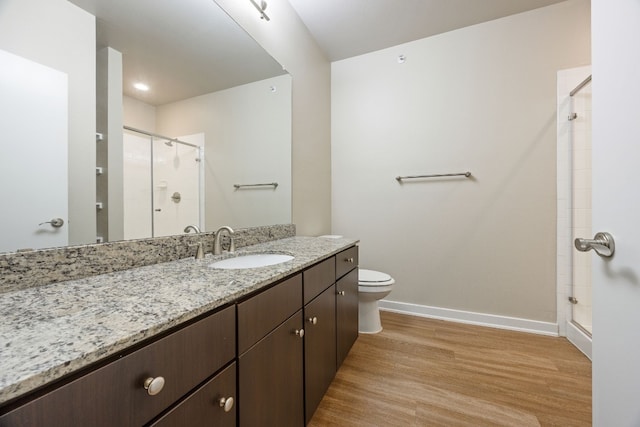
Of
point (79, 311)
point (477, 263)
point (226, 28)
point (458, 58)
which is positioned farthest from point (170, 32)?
point (477, 263)

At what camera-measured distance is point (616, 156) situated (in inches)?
27.1

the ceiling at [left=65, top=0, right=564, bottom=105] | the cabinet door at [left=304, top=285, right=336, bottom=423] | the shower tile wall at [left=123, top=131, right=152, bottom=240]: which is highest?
the ceiling at [left=65, top=0, right=564, bottom=105]

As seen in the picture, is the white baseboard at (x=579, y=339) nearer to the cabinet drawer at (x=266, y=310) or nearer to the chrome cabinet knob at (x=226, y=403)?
the cabinet drawer at (x=266, y=310)

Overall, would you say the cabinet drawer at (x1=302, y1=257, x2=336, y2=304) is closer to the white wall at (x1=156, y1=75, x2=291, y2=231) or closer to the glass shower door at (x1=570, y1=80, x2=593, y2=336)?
the white wall at (x1=156, y1=75, x2=291, y2=231)

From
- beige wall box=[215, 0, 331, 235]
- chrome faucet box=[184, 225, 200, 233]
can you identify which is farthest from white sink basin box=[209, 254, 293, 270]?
beige wall box=[215, 0, 331, 235]

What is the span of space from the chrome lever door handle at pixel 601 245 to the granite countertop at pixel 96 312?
0.92m

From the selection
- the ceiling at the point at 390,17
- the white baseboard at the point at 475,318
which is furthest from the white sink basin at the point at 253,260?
the ceiling at the point at 390,17

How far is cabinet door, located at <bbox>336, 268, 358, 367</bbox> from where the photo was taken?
1.48 metres

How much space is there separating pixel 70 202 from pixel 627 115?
161 centimetres

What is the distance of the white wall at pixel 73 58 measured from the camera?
0.70 m

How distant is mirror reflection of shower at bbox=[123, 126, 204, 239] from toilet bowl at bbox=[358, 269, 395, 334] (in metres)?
1.28

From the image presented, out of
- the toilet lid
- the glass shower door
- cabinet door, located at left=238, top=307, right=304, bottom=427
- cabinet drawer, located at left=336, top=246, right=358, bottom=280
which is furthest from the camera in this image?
the toilet lid

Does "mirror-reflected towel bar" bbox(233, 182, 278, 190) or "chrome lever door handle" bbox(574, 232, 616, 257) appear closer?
"chrome lever door handle" bbox(574, 232, 616, 257)

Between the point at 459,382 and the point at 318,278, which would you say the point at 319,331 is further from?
the point at 459,382
